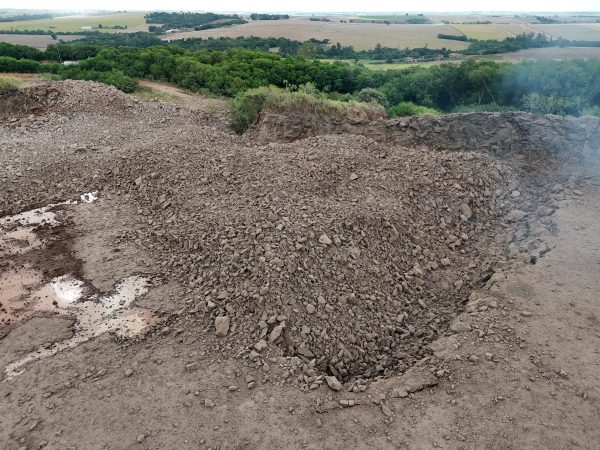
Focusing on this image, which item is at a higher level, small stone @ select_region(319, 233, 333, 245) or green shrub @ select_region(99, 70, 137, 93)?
green shrub @ select_region(99, 70, 137, 93)

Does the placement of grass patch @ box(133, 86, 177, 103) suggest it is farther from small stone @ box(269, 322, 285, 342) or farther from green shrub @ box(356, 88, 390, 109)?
small stone @ box(269, 322, 285, 342)

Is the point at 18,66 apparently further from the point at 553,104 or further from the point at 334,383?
the point at 553,104

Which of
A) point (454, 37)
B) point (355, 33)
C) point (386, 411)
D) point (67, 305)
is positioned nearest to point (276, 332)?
point (386, 411)

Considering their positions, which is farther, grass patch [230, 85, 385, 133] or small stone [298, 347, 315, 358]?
grass patch [230, 85, 385, 133]

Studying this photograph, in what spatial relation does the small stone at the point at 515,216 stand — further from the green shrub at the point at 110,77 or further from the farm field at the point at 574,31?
the green shrub at the point at 110,77

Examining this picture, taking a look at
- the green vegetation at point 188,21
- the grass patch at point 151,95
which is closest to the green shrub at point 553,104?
the grass patch at point 151,95

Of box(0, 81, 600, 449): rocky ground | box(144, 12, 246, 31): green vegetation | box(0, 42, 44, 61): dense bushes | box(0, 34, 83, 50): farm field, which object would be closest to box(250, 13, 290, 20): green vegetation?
box(144, 12, 246, 31): green vegetation

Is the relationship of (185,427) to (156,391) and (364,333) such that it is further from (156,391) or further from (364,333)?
(364,333)

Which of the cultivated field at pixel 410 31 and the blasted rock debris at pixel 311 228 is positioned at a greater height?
the cultivated field at pixel 410 31
